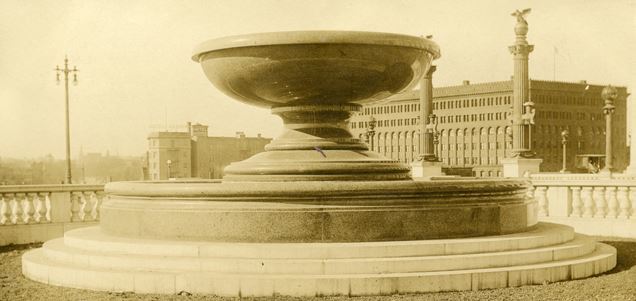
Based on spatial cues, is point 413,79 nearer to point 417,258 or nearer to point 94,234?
point 417,258

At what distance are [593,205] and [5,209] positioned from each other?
1083 cm

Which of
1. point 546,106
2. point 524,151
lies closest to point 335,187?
point 524,151

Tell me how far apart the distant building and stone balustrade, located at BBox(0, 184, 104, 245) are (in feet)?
264

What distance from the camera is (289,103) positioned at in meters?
10.9

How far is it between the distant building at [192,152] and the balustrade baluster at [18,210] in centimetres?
8121

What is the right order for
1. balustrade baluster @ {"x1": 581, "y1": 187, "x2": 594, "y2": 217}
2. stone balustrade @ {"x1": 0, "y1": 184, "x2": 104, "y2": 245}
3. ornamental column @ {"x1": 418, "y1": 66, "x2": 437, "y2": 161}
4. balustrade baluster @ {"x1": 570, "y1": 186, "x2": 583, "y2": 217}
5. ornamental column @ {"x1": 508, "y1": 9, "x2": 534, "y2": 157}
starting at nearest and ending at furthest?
1. stone balustrade @ {"x1": 0, "y1": 184, "x2": 104, "y2": 245}
2. balustrade baluster @ {"x1": 581, "y1": 187, "x2": 594, "y2": 217}
3. balustrade baluster @ {"x1": 570, "y1": 186, "x2": 583, "y2": 217}
4. ornamental column @ {"x1": 508, "y1": 9, "x2": 534, "y2": 157}
5. ornamental column @ {"x1": 418, "y1": 66, "x2": 437, "y2": 161}

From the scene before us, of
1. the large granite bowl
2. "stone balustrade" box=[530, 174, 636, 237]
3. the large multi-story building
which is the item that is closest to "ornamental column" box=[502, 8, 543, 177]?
"stone balustrade" box=[530, 174, 636, 237]

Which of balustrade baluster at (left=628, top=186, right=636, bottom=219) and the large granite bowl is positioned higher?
the large granite bowl

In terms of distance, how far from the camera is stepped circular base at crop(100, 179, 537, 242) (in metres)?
8.58

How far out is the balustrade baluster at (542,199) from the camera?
1622 cm

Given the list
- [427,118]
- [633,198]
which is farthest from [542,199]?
[427,118]

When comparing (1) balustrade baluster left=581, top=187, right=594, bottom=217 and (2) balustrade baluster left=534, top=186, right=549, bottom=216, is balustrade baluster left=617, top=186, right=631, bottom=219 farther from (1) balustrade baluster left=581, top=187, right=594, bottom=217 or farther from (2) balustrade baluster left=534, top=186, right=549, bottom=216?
(2) balustrade baluster left=534, top=186, right=549, bottom=216

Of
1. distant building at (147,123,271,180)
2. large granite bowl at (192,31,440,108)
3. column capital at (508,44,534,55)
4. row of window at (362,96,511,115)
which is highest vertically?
row of window at (362,96,511,115)

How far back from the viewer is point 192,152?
103188 millimetres
